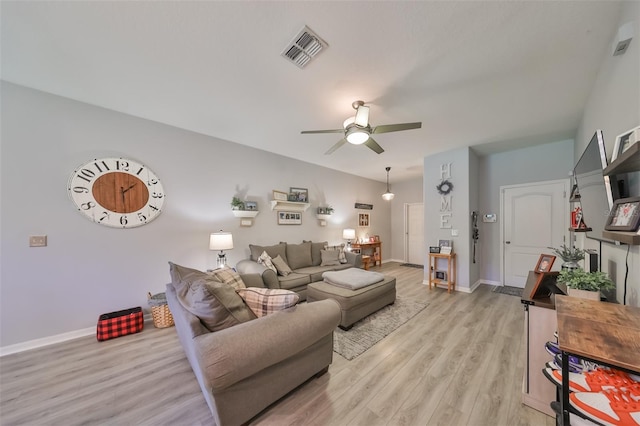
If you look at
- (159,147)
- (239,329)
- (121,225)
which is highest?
(159,147)

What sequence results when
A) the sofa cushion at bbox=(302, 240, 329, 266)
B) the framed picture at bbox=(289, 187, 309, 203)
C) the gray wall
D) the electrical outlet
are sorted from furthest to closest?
the framed picture at bbox=(289, 187, 309, 203), the sofa cushion at bbox=(302, 240, 329, 266), the gray wall, the electrical outlet

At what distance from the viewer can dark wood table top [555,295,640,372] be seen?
0.71 metres

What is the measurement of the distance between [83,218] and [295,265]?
3.02 m

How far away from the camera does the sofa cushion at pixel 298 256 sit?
421cm

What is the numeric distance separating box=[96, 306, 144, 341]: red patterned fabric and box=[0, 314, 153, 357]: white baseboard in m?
0.26

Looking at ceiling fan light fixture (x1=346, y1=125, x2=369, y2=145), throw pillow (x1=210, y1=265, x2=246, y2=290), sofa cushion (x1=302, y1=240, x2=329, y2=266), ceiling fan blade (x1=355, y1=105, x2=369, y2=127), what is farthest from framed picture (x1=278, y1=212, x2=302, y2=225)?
ceiling fan blade (x1=355, y1=105, x2=369, y2=127)

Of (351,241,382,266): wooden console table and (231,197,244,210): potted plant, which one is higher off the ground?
(231,197,244,210): potted plant

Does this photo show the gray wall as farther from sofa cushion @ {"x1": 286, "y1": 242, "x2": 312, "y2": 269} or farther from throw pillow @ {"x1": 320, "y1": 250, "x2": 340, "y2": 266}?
sofa cushion @ {"x1": 286, "y1": 242, "x2": 312, "y2": 269}

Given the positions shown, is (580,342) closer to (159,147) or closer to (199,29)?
(199,29)

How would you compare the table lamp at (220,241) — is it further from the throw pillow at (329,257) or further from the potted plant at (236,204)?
the throw pillow at (329,257)

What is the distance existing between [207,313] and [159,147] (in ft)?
9.22

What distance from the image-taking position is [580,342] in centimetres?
79

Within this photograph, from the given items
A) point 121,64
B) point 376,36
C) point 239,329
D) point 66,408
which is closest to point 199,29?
point 121,64

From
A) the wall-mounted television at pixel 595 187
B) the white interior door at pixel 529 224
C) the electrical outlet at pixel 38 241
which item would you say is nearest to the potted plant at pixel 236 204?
the electrical outlet at pixel 38 241
